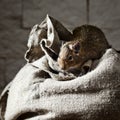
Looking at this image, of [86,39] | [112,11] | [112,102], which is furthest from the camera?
[112,11]

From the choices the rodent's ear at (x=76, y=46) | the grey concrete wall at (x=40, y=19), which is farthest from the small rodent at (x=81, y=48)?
the grey concrete wall at (x=40, y=19)

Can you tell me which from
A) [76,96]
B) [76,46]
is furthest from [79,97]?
[76,46]

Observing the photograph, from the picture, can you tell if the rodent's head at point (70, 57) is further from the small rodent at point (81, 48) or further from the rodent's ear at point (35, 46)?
the rodent's ear at point (35, 46)

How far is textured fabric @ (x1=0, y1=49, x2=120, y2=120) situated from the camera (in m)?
0.93

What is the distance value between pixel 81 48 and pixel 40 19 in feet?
1.83

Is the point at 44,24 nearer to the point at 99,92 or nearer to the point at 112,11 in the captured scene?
the point at 99,92

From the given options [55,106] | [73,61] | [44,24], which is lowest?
[55,106]

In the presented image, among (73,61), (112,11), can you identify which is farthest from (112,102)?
(112,11)

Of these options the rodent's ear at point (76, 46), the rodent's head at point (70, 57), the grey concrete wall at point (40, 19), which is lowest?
the rodent's head at point (70, 57)

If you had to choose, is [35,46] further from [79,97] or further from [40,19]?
[40,19]

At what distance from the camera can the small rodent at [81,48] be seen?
0.99 m

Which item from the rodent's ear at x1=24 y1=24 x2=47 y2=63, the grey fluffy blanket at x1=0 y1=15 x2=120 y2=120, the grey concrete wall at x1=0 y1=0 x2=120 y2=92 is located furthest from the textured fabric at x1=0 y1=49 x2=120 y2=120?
the grey concrete wall at x1=0 y1=0 x2=120 y2=92

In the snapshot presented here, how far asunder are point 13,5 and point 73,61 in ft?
2.08

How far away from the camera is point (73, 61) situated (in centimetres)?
99
